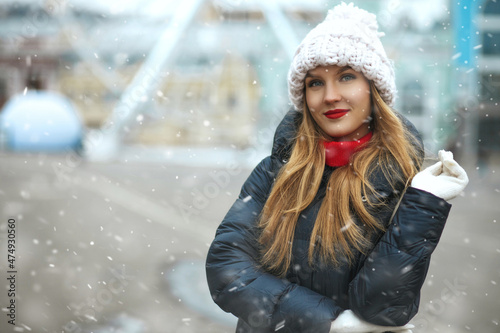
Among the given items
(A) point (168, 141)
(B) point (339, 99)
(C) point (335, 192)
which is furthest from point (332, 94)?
(A) point (168, 141)

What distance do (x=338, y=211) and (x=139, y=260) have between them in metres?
3.91

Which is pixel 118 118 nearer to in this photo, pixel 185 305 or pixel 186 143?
pixel 186 143

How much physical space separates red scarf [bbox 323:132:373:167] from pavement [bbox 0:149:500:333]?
7.55ft

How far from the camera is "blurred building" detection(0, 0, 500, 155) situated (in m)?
19.4

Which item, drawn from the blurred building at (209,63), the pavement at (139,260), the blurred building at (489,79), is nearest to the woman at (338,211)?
the pavement at (139,260)

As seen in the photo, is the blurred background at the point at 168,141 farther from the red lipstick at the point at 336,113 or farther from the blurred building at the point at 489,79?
the red lipstick at the point at 336,113

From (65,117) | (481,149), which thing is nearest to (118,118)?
(65,117)

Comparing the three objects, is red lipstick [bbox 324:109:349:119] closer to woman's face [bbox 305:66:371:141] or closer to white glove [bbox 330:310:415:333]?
woman's face [bbox 305:66:371:141]

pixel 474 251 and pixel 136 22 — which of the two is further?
pixel 136 22

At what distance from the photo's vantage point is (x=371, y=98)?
1.80 meters

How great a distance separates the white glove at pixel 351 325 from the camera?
1.54m

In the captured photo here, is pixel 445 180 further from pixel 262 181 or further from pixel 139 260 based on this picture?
pixel 139 260

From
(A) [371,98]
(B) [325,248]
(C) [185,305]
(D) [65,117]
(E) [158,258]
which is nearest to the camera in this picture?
(B) [325,248]

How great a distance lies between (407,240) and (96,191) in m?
8.47
